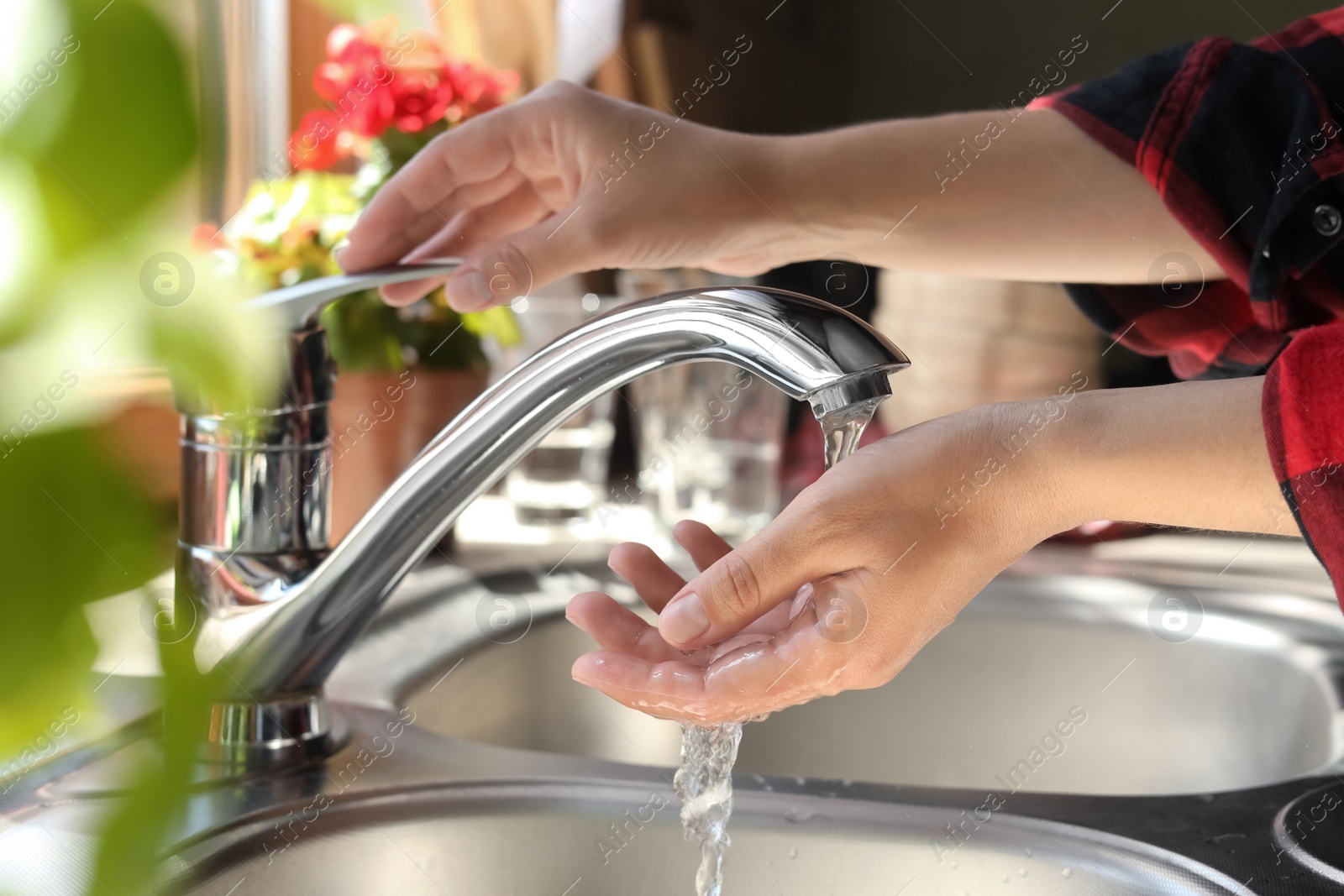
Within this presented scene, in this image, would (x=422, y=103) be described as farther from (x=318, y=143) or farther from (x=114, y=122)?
(x=114, y=122)

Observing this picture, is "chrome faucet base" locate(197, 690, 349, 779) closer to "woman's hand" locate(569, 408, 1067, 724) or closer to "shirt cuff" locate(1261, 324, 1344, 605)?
"woman's hand" locate(569, 408, 1067, 724)

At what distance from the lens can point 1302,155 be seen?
0.59 meters

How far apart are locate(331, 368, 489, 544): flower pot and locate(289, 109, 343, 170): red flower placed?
23 cm

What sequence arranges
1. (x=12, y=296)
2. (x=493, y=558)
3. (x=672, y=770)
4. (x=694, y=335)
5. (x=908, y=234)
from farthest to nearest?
1. (x=493, y=558)
2. (x=908, y=234)
3. (x=672, y=770)
4. (x=694, y=335)
5. (x=12, y=296)

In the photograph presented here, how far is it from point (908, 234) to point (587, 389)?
0.90 ft

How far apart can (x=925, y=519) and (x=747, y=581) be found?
71 mm

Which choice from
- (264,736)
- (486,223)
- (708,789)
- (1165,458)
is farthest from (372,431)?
(1165,458)

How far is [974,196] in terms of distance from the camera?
667 mm

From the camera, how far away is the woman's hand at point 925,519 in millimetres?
424

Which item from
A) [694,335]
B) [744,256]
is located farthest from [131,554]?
[744,256]

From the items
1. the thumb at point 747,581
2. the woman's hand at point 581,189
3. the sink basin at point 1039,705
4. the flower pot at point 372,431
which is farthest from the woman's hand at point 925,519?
the flower pot at point 372,431

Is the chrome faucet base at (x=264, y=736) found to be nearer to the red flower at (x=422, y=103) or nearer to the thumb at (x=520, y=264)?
the thumb at (x=520, y=264)

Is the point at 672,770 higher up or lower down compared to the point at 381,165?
lower down

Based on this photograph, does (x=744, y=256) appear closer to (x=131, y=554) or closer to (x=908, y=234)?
(x=908, y=234)
